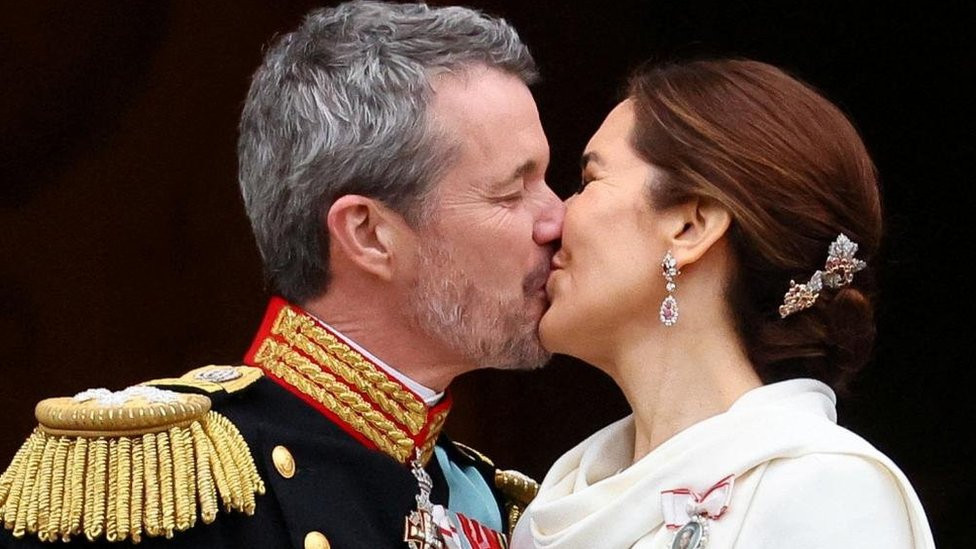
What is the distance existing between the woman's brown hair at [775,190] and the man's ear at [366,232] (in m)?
0.29

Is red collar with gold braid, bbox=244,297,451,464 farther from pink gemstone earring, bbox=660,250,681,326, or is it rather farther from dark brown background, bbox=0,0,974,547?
dark brown background, bbox=0,0,974,547

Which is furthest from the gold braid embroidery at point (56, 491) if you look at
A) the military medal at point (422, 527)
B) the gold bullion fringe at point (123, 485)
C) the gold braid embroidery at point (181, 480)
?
the military medal at point (422, 527)

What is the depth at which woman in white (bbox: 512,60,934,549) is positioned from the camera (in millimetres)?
1997

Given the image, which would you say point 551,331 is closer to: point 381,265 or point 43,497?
point 381,265

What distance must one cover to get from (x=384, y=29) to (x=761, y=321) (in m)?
0.53

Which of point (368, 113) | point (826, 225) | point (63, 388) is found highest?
point (368, 113)

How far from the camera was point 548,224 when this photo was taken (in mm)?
2254

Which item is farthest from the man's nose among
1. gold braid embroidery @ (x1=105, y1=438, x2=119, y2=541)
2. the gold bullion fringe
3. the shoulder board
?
gold braid embroidery @ (x1=105, y1=438, x2=119, y2=541)

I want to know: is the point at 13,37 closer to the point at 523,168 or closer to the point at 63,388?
the point at 63,388

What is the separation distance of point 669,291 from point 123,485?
59cm

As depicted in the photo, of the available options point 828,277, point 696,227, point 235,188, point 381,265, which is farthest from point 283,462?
point 235,188

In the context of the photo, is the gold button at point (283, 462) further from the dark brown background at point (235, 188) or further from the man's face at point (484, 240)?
the dark brown background at point (235, 188)

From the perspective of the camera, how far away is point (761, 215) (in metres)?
2.06

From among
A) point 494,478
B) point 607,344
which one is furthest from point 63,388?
point 607,344
